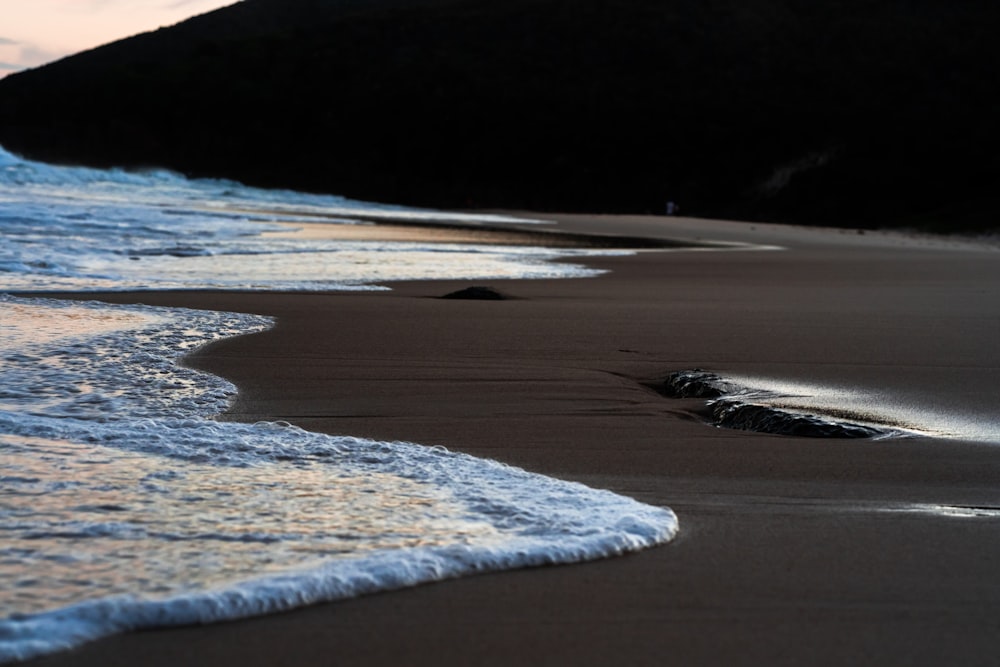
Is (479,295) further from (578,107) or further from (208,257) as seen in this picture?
(578,107)

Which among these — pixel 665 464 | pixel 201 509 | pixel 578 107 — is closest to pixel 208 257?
pixel 665 464

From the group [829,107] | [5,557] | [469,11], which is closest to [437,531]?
[5,557]

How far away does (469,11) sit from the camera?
2601 inches

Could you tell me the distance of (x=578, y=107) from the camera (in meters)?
55.1

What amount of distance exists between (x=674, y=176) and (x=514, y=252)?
116ft

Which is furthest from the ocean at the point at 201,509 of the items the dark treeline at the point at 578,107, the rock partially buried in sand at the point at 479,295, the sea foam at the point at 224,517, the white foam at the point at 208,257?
the dark treeline at the point at 578,107

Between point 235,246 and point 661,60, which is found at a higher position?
point 661,60

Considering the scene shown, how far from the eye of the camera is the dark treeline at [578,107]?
140 feet

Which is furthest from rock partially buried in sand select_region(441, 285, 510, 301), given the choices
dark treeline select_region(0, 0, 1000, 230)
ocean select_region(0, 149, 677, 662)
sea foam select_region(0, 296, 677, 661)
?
dark treeline select_region(0, 0, 1000, 230)

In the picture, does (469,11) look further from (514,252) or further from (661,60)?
(514,252)

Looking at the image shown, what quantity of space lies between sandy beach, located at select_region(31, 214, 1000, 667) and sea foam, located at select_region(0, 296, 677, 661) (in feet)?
0.22

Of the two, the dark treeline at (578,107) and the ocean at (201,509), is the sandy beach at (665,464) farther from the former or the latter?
the dark treeline at (578,107)

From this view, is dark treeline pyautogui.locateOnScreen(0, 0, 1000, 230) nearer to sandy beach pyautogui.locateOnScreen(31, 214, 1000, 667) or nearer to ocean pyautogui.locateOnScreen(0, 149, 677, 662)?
sandy beach pyautogui.locateOnScreen(31, 214, 1000, 667)

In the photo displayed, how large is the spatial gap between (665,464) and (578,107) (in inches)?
2102
